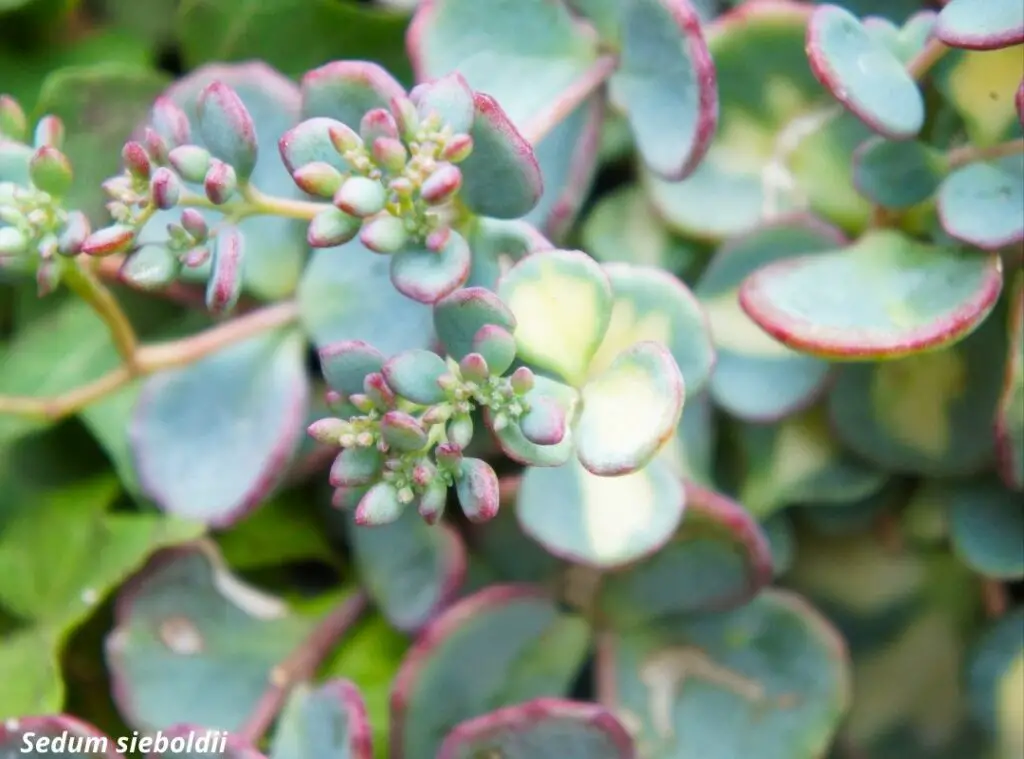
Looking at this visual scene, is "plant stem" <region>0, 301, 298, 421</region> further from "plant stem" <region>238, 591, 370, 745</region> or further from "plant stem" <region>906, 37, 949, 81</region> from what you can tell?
"plant stem" <region>906, 37, 949, 81</region>

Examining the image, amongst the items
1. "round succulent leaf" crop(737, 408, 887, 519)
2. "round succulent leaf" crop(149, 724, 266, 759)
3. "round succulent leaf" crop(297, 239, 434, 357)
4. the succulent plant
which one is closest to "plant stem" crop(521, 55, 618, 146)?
the succulent plant

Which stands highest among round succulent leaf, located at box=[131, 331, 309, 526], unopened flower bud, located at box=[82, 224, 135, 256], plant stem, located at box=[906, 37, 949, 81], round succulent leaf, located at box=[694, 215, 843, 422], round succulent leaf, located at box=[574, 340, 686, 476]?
plant stem, located at box=[906, 37, 949, 81]

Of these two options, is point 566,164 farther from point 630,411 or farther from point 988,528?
point 988,528

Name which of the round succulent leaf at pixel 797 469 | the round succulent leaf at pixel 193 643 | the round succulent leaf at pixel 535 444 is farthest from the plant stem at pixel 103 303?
the round succulent leaf at pixel 797 469

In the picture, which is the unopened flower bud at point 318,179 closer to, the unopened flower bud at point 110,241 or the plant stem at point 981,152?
the unopened flower bud at point 110,241

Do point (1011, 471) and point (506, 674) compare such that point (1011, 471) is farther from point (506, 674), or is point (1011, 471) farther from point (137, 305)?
point (137, 305)

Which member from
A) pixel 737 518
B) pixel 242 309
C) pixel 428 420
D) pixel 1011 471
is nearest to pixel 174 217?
pixel 242 309
